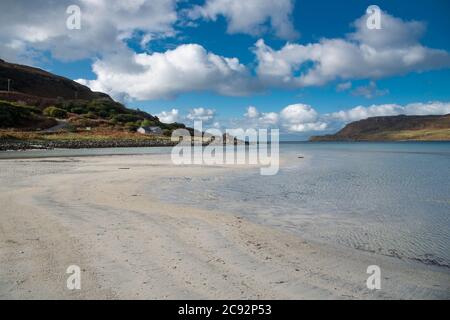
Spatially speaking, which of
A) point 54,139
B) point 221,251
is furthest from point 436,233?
point 54,139

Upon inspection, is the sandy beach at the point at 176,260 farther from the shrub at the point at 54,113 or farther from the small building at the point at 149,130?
the shrub at the point at 54,113

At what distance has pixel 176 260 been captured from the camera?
594 centimetres

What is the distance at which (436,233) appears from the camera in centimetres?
839

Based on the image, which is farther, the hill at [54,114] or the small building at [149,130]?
the small building at [149,130]

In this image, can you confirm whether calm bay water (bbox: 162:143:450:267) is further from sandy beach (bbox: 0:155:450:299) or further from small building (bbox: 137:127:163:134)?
small building (bbox: 137:127:163:134)

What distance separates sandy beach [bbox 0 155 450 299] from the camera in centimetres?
482

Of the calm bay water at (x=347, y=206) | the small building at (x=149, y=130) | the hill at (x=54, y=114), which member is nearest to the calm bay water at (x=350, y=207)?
the calm bay water at (x=347, y=206)

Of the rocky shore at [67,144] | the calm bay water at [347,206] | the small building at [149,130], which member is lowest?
the calm bay water at [347,206]

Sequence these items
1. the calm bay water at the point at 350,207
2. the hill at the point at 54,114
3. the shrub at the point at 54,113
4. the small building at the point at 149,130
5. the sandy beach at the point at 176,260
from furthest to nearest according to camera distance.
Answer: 1. the small building at the point at 149,130
2. the shrub at the point at 54,113
3. the hill at the point at 54,114
4. the calm bay water at the point at 350,207
5. the sandy beach at the point at 176,260

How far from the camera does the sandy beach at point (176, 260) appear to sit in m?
4.82

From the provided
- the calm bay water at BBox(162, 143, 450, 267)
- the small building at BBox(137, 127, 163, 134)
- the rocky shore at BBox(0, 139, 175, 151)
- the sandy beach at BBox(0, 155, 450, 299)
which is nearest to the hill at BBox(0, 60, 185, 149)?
the rocky shore at BBox(0, 139, 175, 151)

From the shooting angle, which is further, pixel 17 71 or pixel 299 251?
pixel 17 71
